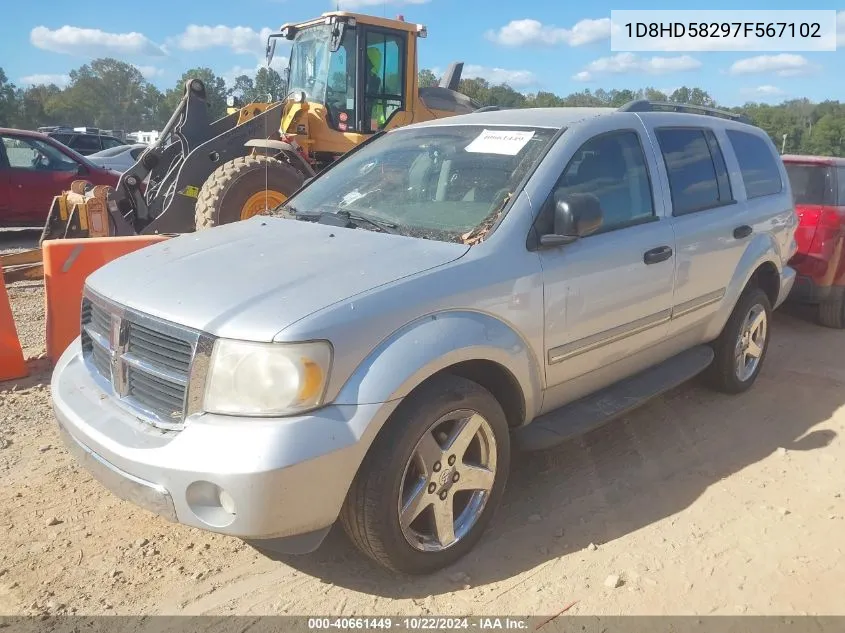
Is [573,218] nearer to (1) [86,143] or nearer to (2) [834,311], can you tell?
(2) [834,311]

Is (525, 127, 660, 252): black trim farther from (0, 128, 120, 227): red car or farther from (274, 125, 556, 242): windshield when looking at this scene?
(0, 128, 120, 227): red car

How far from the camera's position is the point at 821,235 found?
249 inches

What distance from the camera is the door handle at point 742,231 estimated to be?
14.4 feet

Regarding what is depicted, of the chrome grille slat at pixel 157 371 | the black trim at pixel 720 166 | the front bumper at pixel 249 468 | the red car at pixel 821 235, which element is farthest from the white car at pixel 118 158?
the front bumper at pixel 249 468

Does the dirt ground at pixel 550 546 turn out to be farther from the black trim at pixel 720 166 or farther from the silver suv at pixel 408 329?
the black trim at pixel 720 166

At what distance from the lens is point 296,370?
7.63 feet

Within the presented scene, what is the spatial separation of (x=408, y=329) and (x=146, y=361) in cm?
100

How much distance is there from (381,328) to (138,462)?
0.96 m

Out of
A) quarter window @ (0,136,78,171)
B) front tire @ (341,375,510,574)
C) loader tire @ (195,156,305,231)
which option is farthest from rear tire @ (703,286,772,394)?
quarter window @ (0,136,78,171)

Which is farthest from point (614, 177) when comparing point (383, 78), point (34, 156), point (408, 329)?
point (34, 156)

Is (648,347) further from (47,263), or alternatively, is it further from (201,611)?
(47,263)

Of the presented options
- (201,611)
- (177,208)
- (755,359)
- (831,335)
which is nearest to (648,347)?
(755,359)

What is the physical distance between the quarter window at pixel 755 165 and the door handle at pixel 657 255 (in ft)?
4.31

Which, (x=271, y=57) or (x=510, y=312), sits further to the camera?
(x=271, y=57)
